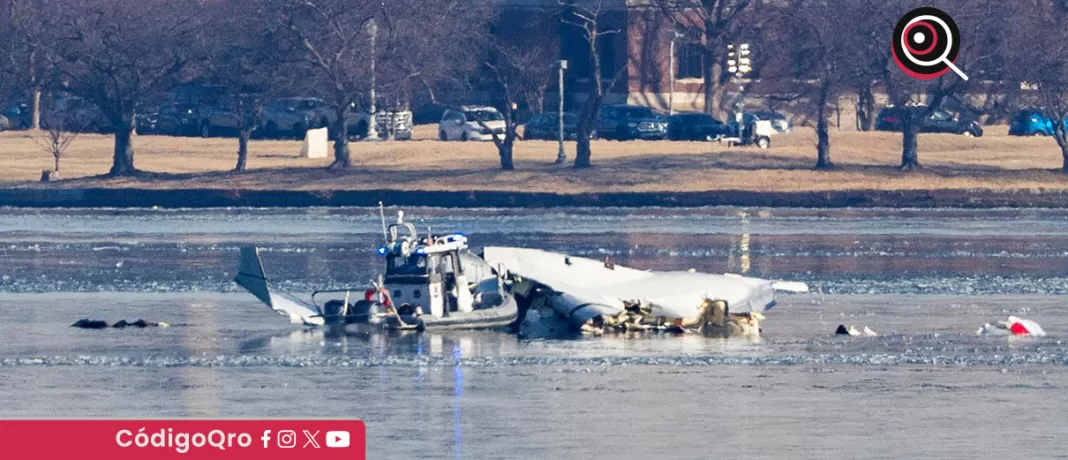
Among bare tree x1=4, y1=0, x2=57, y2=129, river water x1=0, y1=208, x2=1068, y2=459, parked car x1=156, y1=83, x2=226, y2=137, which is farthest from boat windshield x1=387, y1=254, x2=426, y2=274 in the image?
parked car x1=156, y1=83, x2=226, y2=137

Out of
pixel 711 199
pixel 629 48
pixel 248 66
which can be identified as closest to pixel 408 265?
pixel 711 199

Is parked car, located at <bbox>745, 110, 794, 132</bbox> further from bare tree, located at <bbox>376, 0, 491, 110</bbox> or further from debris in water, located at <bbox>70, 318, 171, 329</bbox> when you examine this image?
debris in water, located at <bbox>70, 318, 171, 329</bbox>

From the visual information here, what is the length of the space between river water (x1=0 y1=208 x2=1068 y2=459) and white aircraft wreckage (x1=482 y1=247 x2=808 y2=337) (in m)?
0.64

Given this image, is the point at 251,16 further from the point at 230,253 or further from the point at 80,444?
the point at 80,444

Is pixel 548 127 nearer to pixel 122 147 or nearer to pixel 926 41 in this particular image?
pixel 122 147

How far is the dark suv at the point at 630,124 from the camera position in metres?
76.5

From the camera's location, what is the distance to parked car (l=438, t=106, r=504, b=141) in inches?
2995

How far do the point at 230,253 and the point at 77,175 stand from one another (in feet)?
73.7

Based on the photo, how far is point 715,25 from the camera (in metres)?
87.0

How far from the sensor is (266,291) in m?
32.4

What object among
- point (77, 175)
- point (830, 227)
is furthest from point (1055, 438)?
point (77, 175)

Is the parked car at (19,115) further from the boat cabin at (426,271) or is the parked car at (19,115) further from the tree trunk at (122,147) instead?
the boat cabin at (426,271)

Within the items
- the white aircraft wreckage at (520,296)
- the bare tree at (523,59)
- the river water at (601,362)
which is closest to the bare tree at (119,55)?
the bare tree at (523,59)

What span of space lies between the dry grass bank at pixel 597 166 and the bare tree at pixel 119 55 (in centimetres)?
215
